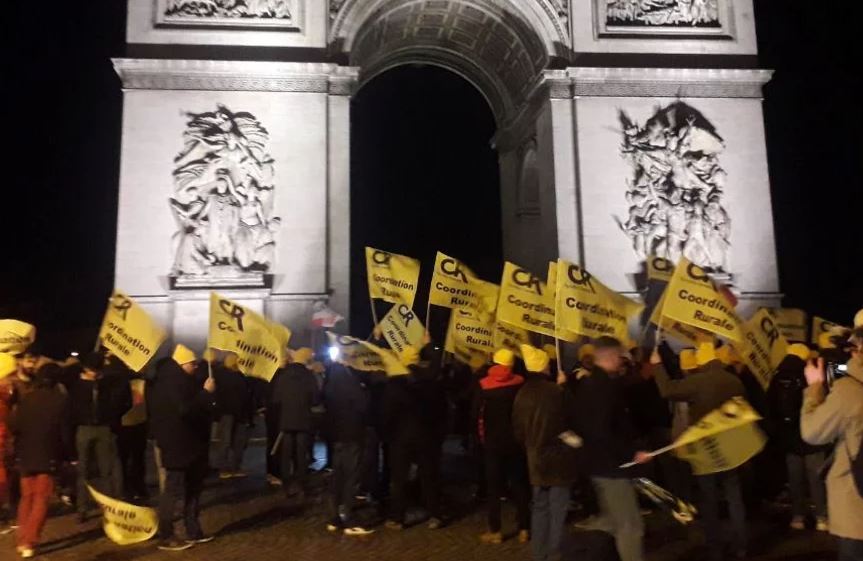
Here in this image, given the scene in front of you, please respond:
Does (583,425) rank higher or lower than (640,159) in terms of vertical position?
lower

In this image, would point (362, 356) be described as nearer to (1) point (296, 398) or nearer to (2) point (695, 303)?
(1) point (296, 398)

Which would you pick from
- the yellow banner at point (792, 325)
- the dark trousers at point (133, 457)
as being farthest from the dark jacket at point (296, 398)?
the yellow banner at point (792, 325)

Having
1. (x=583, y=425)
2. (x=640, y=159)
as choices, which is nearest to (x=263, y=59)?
(x=640, y=159)

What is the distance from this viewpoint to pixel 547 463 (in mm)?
6742

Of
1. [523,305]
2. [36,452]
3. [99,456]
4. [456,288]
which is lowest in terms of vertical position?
[99,456]

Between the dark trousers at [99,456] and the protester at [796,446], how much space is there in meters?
7.74

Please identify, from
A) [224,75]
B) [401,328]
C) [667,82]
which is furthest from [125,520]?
[667,82]

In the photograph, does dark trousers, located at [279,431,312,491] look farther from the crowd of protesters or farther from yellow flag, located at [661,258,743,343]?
Answer: yellow flag, located at [661,258,743,343]

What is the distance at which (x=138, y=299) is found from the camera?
52.3 ft

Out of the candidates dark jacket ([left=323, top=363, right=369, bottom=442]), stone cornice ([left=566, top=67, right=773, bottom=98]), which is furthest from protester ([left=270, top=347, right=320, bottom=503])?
stone cornice ([left=566, top=67, right=773, bottom=98])

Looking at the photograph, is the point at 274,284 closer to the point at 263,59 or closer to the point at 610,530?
the point at 263,59

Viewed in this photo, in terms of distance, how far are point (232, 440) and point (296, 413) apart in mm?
2256

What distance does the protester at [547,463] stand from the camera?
6727 mm

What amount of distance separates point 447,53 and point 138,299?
39.2 feet
